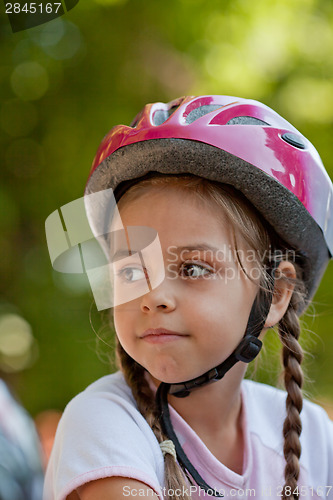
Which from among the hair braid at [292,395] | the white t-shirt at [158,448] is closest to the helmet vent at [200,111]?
the hair braid at [292,395]

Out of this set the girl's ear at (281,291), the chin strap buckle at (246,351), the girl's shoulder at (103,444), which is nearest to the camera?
the girl's shoulder at (103,444)

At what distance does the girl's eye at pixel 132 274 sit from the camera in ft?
3.63

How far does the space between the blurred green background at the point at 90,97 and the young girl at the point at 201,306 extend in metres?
1.06

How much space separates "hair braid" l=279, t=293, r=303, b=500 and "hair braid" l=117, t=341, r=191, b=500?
216 millimetres

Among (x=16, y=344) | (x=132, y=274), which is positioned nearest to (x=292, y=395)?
(x=132, y=274)

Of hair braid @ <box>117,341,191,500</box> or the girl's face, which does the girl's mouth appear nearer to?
the girl's face

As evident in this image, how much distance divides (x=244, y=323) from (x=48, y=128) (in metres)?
1.55

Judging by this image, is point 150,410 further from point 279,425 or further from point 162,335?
point 279,425

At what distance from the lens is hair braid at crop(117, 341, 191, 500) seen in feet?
3.24

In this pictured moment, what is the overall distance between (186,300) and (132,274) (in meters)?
0.14

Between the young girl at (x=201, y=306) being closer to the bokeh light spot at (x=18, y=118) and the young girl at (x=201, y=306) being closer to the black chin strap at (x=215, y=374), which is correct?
the black chin strap at (x=215, y=374)

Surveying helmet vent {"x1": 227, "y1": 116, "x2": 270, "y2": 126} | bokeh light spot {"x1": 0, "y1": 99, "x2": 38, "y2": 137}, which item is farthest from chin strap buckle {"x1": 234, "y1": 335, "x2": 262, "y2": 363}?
bokeh light spot {"x1": 0, "y1": 99, "x2": 38, "y2": 137}

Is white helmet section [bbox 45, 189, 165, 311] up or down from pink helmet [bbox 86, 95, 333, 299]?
down

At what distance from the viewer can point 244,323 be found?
1150mm
